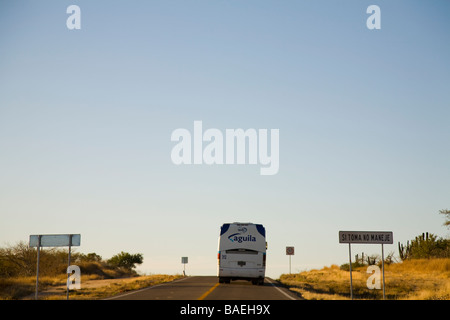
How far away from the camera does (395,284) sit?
139 feet

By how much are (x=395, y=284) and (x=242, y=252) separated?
646 inches

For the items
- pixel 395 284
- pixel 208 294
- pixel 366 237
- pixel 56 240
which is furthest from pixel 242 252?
pixel 395 284

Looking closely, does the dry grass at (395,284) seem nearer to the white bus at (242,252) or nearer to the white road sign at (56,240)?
the white bus at (242,252)

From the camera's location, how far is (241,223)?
107ft

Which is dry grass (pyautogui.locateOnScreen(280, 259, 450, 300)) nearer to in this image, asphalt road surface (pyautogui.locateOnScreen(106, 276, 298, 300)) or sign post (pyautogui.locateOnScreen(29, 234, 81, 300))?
asphalt road surface (pyautogui.locateOnScreen(106, 276, 298, 300))

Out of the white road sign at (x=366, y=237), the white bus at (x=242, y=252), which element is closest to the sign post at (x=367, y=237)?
the white road sign at (x=366, y=237)

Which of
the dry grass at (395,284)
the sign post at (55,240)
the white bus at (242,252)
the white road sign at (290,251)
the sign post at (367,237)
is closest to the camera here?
the sign post at (55,240)

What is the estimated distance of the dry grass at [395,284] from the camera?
97.3ft

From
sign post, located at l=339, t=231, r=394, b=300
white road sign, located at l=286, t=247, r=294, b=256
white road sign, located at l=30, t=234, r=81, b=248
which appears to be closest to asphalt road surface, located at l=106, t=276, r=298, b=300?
white road sign, located at l=30, t=234, r=81, b=248

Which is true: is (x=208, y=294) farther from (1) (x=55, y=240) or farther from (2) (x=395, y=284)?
(2) (x=395, y=284)

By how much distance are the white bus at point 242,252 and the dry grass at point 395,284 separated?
270 centimetres
